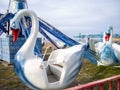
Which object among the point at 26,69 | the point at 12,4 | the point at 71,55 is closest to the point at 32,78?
the point at 26,69

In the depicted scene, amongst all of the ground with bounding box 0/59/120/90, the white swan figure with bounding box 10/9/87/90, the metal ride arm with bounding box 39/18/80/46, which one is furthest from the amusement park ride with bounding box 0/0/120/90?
the metal ride arm with bounding box 39/18/80/46

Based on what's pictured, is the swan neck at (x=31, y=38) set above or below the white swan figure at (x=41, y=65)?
above

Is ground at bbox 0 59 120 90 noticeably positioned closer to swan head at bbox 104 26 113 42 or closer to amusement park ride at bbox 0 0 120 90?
amusement park ride at bbox 0 0 120 90

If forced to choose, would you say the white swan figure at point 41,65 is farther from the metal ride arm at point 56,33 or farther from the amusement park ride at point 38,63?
the metal ride arm at point 56,33

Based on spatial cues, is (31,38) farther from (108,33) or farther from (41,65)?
(108,33)

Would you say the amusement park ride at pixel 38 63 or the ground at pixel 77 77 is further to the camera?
the ground at pixel 77 77

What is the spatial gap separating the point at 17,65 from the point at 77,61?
1943 mm

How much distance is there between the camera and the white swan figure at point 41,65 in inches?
229

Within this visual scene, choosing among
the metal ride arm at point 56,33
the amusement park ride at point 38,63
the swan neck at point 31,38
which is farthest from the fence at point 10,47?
the swan neck at point 31,38

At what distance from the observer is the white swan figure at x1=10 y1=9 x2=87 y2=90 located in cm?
581

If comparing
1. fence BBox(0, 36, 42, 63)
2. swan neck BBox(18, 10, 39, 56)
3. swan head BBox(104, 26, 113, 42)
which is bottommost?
→ fence BBox(0, 36, 42, 63)

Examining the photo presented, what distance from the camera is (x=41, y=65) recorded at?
575 centimetres

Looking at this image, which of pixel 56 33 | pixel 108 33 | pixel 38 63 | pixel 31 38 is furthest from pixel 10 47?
pixel 38 63

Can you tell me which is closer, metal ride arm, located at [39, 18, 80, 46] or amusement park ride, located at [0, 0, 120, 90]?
amusement park ride, located at [0, 0, 120, 90]
